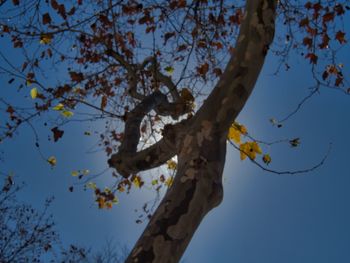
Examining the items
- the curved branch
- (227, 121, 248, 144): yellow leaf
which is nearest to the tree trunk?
the curved branch

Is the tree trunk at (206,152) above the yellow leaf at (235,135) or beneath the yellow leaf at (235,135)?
beneath

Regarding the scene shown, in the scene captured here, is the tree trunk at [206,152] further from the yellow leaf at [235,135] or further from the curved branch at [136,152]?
the yellow leaf at [235,135]

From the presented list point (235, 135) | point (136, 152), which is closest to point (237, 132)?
point (235, 135)

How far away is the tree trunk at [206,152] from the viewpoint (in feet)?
6.05

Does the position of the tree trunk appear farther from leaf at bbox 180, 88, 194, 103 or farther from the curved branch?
leaf at bbox 180, 88, 194, 103

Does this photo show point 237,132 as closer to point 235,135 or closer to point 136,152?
point 235,135

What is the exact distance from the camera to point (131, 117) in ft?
11.5

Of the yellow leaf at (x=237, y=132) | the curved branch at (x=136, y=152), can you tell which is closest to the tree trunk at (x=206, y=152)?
the curved branch at (x=136, y=152)

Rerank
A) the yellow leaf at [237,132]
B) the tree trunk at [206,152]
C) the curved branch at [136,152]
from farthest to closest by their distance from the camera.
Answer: the yellow leaf at [237,132] → the curved branch at [136,152] → the tree trunk at [206,152]

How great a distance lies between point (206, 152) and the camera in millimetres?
2246

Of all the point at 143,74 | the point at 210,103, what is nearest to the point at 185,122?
the point at 210,103

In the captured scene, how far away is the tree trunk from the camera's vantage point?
1843 millimetres

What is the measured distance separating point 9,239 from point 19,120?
7.54 m

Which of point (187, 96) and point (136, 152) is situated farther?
point (187, 96)
